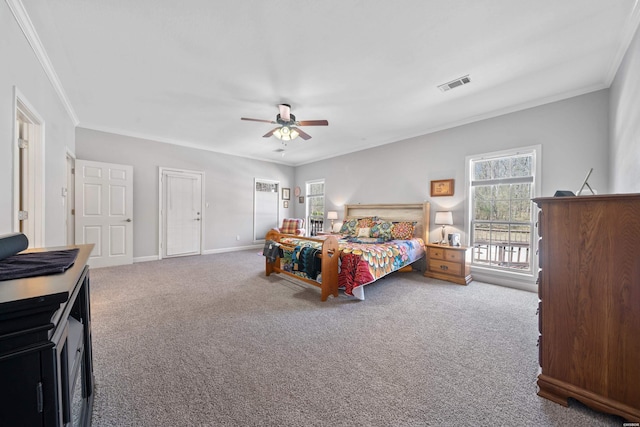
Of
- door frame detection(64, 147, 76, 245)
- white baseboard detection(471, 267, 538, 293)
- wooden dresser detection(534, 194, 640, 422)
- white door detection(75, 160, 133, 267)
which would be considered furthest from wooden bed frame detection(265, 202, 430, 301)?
door frame detection(64, 147, 76, 245)

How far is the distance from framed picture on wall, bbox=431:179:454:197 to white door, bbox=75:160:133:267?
5.72m

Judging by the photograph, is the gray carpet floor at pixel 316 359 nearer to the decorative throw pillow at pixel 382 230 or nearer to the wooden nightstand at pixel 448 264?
the wooden nightstand at pixel 448 264

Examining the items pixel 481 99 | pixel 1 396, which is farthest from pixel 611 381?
pixel 481 99

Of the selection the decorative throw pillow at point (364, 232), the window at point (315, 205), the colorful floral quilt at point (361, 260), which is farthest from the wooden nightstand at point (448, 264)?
the window at point (315, 205)

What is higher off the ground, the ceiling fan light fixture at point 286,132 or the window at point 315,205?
the ceiling fan light fixture at point 286,132

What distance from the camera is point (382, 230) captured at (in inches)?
181

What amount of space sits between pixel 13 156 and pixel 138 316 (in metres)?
1.70

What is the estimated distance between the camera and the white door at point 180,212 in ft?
17.2

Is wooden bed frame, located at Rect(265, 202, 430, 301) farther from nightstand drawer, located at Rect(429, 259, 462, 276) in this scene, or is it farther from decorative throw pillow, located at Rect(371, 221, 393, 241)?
nightstand drawer, located at Rect(429, 259, 462, 276)

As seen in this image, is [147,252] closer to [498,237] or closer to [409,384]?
[409,384]

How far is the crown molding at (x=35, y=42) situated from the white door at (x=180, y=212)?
2.20 metres

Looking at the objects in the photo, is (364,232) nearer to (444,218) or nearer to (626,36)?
(444,218)

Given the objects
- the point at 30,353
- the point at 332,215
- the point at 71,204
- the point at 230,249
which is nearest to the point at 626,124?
the point at 30,353

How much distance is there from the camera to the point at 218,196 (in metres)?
6.04
